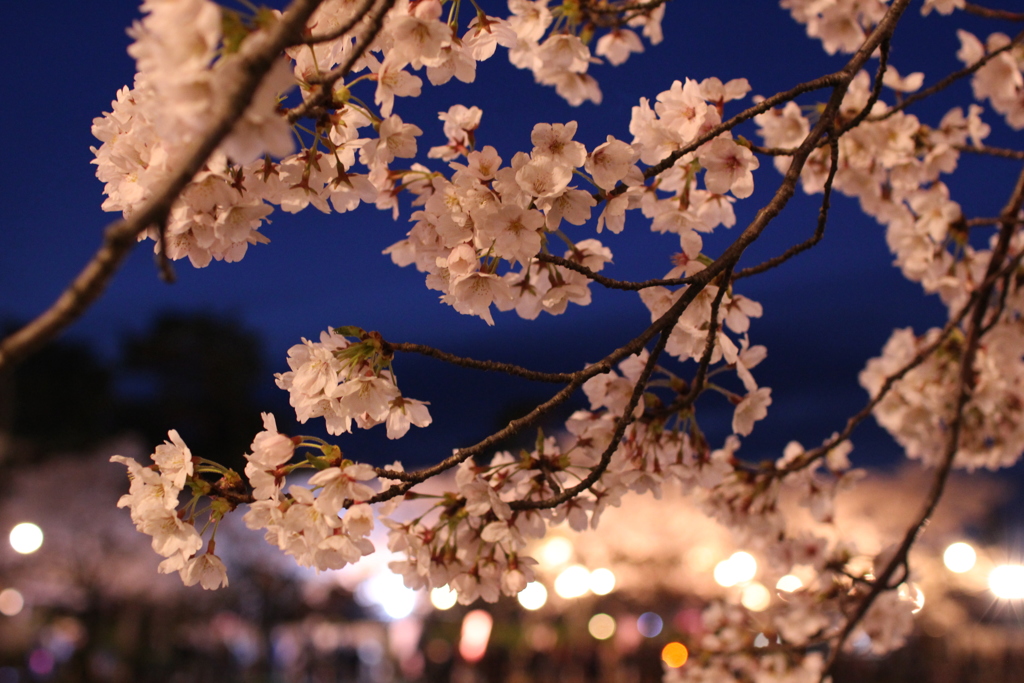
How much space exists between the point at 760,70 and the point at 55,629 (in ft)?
65.9

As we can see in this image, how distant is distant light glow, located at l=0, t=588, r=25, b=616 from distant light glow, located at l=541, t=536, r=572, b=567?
1178cm

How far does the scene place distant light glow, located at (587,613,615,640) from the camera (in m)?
19.4

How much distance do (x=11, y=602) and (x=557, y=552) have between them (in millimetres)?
12550

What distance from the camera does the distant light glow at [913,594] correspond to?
193 centimetres

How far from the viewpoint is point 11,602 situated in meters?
16.2

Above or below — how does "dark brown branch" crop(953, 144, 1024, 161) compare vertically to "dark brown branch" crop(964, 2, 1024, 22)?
below

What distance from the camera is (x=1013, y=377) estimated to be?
92.8 inches

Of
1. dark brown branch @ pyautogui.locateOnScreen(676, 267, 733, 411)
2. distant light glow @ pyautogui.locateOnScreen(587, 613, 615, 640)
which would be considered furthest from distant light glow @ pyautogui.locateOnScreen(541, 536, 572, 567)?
dark brown branch @ pyautogui.locateOnScreen(676, 267, 733, 411)

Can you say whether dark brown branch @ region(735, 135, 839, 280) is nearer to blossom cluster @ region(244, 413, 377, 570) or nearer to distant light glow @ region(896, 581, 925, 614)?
blossom cluster @ region(244, 413, 377, 570)

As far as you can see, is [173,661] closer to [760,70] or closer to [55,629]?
[55,629]

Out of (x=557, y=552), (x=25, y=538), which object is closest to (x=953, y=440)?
(x=25, y=538)

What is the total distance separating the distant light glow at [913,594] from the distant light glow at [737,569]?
1105cm

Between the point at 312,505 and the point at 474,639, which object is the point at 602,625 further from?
the point at 312,505

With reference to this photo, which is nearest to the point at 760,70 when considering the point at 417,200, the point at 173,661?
the point at 417,200
